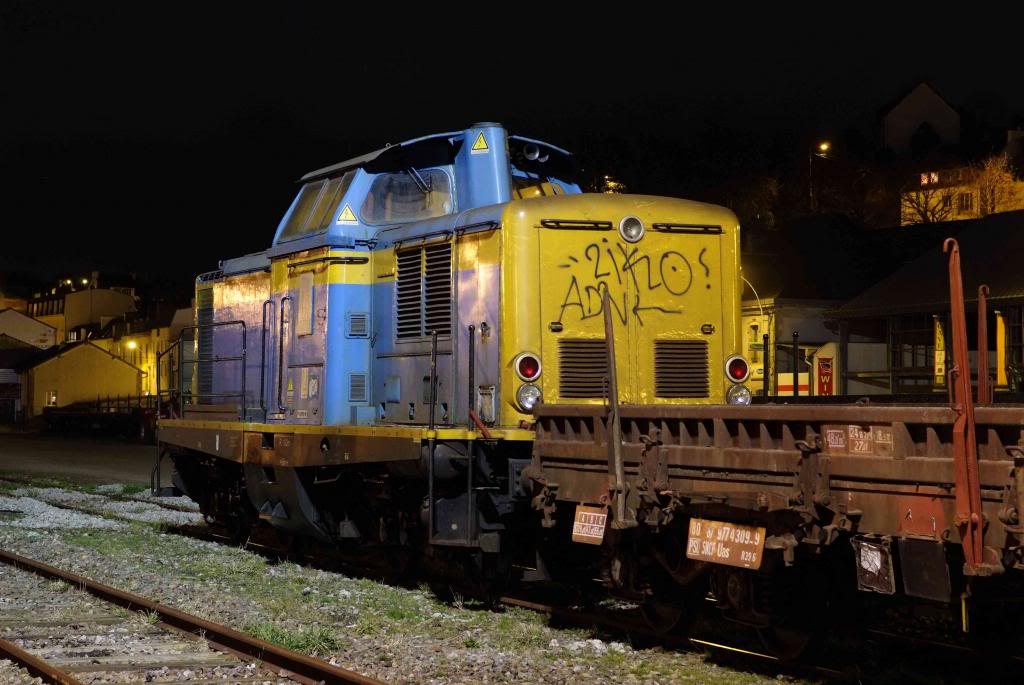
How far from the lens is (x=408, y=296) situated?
35.7ft

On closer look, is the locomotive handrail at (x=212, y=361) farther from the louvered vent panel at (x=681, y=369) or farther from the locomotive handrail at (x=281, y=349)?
the louvered vent panel at (x=681, y=369)

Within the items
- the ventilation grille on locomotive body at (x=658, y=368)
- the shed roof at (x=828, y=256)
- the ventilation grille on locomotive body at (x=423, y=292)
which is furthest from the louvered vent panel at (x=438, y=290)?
the shed roof at (x=828, y=256)

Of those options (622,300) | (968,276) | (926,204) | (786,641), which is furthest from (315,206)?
(926,204)

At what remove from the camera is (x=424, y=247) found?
10.6 meters

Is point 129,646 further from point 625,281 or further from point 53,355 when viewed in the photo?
point 53,355

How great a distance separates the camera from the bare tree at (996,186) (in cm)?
5262

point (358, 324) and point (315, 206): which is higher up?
point (315, 206)

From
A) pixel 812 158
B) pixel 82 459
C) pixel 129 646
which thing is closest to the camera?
pixel 129 646

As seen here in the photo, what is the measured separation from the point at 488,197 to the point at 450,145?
73 cm

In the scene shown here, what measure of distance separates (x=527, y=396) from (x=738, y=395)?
182 cm

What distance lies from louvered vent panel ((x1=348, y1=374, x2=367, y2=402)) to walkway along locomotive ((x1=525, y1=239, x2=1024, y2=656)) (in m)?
3.08

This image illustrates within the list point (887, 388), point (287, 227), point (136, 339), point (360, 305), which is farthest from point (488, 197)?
point (136, 339)

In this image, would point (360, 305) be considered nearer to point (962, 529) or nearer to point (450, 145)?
point (450, 145)

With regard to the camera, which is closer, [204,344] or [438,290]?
[438,290]
